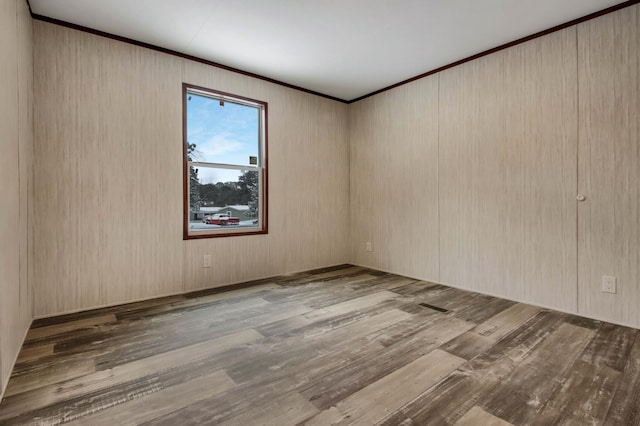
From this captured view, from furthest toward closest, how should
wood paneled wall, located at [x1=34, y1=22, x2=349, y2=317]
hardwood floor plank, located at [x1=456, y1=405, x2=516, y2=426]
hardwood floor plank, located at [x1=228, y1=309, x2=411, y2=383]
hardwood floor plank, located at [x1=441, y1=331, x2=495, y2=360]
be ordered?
wood paneled wall, located at [x1=34, y1=22, x2=349, y2=317] → hardwood floor plank, located at [x1=441, y1=331, x2=495, y2=360] → hardwood floor plank, located at [x1=228, y1=309, x2=411, y2=383] → hardwood floor plank, located at [x1=456, y1=405, x2=516, y2=426]

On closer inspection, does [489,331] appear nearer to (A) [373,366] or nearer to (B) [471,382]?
(B) [471,382]

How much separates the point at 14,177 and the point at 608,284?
14.0 ft

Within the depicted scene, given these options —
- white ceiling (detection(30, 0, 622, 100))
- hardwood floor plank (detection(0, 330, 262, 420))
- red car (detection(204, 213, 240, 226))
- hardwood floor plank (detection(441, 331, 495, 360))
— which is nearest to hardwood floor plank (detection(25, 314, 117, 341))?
hardwood floor plank (detection(0, 330, 262, 420))

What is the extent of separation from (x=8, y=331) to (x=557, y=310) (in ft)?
13.0

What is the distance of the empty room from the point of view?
1.60 meters

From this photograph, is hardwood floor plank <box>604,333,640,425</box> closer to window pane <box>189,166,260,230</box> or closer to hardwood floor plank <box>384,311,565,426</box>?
hardwood floor plank <box>384,311,565,426</box>

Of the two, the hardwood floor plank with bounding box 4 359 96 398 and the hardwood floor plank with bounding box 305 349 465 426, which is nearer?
the hardwood floor plank with bounding box 305 349 465 426

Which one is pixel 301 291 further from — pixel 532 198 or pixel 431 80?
pixel 431 80

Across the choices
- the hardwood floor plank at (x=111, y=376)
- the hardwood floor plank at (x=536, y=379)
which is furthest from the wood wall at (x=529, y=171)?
the hardwood floor plank at (x=111, y=376)

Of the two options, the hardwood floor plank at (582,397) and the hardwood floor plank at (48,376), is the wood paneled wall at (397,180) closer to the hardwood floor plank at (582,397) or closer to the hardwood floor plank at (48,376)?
the hardwood floor plank at (582,397)

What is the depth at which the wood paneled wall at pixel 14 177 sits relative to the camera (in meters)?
1.59

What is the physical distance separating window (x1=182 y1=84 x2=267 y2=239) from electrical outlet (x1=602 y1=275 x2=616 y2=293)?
130 inches

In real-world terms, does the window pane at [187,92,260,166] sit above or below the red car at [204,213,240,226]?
above

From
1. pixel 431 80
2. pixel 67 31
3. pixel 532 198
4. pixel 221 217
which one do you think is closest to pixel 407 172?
pixel 431 80
